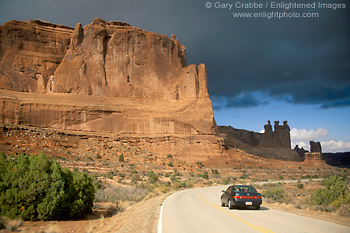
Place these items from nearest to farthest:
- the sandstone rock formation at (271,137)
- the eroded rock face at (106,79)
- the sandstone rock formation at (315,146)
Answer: the eroded rock face at (106,79)
the sandstone rock formation at (271,137)
the sandstone rock formation at (315,146)

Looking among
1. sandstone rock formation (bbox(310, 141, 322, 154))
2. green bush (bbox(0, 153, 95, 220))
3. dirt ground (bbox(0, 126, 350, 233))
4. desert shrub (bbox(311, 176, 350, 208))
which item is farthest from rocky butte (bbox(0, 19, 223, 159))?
sandstone rock formation (bbox(310, 141, 322, 154))

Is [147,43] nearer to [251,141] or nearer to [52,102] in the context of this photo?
[52,102]

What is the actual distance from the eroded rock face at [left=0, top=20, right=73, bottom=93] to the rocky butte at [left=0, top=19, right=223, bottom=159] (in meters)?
0.19

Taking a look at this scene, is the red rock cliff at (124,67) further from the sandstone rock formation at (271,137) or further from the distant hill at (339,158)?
the distant hill at (339,158)

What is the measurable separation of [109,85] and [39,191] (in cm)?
5385

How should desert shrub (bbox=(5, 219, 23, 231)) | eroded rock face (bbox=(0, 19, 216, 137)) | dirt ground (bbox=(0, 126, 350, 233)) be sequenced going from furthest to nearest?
eroded rock face (bbox=(0, 19, 216, 137))
dirt ground (bbox=(0, 126, 350, 233))
desert shrub (bbox=(5, 219, 23, 231))

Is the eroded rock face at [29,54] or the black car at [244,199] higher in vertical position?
the eroded rock face at [29,54]

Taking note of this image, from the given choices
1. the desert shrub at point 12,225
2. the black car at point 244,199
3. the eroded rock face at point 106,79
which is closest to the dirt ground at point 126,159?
the eroded rock face at point 106,79

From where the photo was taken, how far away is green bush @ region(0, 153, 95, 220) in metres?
11.8

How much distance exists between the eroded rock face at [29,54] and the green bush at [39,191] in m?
55.7

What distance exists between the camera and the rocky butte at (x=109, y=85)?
5647 cm

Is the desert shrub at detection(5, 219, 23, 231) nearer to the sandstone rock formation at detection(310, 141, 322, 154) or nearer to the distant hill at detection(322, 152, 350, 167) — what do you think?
the sandstone rock formation at detection(310, 141, 322, 154)

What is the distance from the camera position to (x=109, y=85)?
64125mm

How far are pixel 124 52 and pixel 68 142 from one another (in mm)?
26108
